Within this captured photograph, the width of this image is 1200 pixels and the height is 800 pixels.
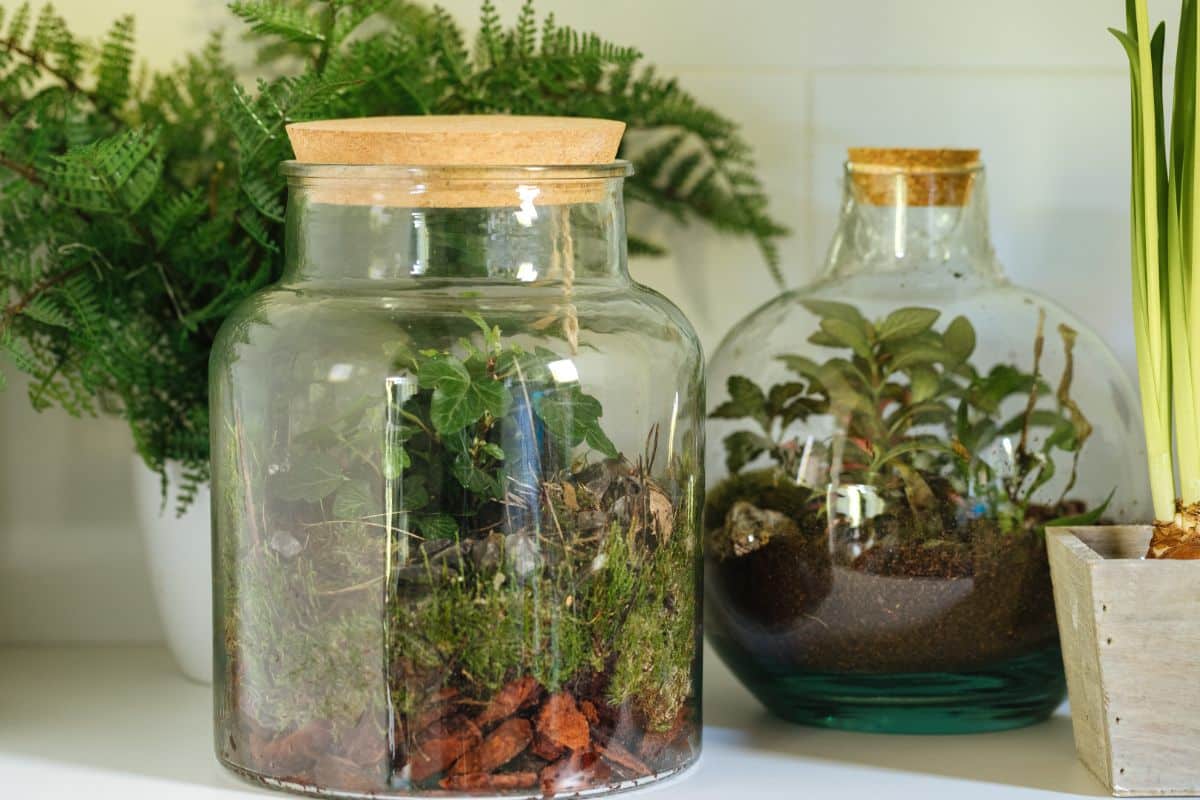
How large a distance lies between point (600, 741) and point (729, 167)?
509 millimetres

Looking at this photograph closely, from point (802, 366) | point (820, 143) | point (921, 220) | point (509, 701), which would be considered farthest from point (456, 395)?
point (820, 143)

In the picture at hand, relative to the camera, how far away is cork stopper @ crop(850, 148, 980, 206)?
2.79ft

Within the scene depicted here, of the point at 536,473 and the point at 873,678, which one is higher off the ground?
the point at 536,473

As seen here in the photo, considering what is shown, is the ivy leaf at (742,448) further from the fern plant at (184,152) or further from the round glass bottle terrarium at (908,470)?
the fern plant at (184,152)

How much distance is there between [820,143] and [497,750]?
1.85ft

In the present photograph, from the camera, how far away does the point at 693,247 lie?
1051 mm

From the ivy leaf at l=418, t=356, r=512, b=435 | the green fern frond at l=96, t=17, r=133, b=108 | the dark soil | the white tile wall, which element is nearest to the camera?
the ivy leaf at l=418, t=356, r=512, b=435

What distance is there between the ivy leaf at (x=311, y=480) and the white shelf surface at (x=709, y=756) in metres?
0.16

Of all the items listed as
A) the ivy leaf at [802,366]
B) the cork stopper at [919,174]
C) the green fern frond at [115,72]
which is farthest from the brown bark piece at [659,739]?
the green fern frond at [115,72]

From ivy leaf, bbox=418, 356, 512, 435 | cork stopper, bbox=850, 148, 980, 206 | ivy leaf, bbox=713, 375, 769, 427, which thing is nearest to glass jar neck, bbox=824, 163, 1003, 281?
cork stopper, bbox=850, 148, 980, 206

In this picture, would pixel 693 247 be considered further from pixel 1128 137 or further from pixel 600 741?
pixel 600 741

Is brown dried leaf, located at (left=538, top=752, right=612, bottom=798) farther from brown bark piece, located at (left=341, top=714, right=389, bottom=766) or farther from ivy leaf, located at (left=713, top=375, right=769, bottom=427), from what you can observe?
ivy leaf, located at (left=713, top=375, right=769, bottom=427)

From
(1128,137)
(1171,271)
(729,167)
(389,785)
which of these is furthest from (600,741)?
(1128,137)

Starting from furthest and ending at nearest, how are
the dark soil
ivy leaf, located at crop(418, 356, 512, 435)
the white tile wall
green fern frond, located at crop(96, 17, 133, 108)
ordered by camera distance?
1. the white tile wall
2. green fern frond, located at crop(96, 17, 133, 108)
3. the dark soil
4. ivy leaf, located at crop(418, 356, 512, 435)
